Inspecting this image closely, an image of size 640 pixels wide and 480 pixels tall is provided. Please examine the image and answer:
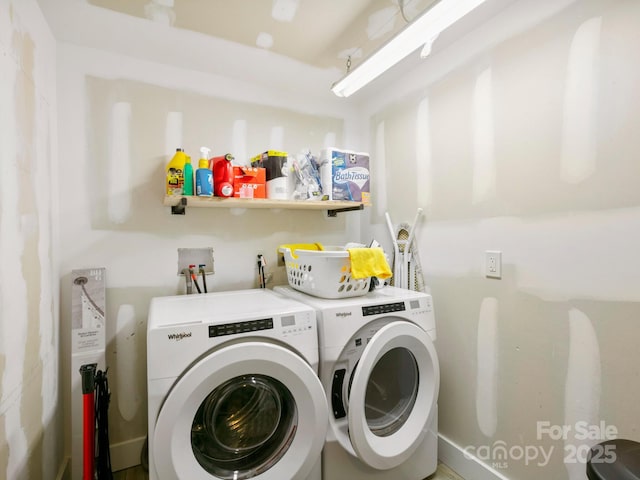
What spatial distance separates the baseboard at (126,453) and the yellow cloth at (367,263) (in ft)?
5.23

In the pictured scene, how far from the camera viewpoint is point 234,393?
4.43 feet

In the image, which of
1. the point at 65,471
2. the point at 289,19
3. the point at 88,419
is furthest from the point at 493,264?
the point at 65,471

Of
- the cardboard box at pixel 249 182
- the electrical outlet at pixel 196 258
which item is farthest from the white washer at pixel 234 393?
the cardboard box at pixel 249 182

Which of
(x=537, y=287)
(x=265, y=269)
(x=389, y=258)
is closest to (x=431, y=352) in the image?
A: (x=537, y=287)

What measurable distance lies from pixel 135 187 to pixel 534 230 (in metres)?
2.09

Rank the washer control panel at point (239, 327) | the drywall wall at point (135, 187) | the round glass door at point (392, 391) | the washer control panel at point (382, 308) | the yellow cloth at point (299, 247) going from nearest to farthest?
the washer control panel at point (239, 327), the washer control panel at point (382, 308), the round glass door at point (392, 391), the drywall wall at point (135, 187), the yellow cloth at point (299, 247)

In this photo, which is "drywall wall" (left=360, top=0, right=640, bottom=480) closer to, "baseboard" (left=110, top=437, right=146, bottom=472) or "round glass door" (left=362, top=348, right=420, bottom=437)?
"round glass door" (left=362, top=348, right=420, bottom=437)

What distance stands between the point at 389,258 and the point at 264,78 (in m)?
1.49

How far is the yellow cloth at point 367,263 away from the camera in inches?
60.1

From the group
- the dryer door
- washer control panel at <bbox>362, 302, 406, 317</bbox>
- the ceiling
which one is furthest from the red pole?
the ceiling

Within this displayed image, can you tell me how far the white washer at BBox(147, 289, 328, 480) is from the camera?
1.10 metres

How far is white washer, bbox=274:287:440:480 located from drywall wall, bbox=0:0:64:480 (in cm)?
113

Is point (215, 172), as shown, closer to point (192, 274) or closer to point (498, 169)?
point (192, 274)

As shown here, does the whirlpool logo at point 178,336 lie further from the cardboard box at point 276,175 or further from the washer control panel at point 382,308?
the cardboard box at point 276,175
